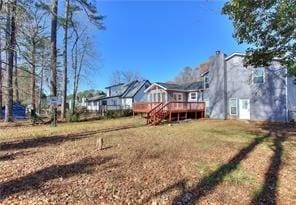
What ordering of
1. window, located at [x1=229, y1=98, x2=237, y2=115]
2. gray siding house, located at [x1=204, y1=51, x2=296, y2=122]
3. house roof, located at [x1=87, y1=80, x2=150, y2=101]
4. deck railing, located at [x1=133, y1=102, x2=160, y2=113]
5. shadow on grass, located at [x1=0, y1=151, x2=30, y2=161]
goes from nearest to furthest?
shadow on grass, located at [x1=0, y1=151, x2=30, y2=161] < gray siding house, located at [x1=204, y1=51, x2=296, y2=122] < window, located at [x1=229, y1=98, x2=237, y2=115] < deck railing, located at [x1=133, y1=102, x2=160, y2=113] < house roof, located at [x1=87, y1=80, x2=150, y2=101]

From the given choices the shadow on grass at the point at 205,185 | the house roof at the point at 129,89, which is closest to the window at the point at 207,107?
the shadow on grass at the point at 205,185

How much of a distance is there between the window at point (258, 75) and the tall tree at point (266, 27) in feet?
34.2

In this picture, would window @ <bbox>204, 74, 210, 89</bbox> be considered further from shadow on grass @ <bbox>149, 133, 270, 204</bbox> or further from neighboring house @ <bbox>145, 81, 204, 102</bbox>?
shadow on grass @ <bbox>149, 133, 270, 204</bbox>

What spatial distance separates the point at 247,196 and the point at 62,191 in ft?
12.2

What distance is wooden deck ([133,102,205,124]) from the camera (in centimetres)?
1947

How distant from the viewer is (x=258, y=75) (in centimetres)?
2180

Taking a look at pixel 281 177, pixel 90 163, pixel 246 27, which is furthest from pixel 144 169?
pixel 246 27

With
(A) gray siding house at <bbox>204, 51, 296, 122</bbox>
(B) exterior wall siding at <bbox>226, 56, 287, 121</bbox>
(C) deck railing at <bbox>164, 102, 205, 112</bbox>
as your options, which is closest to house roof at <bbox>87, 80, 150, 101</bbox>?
(A) gray siding house at <bbox>204, 51, 296, 122</bbox>

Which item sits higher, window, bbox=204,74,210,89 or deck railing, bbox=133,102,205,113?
window, bbox=204,74,210,89

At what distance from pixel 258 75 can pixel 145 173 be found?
18.2 metres

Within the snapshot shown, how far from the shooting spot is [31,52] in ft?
31.9

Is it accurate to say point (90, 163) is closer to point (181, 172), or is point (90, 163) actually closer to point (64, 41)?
point (181, 172)

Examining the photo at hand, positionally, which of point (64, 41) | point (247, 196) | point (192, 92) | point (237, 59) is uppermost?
point (64, 41)

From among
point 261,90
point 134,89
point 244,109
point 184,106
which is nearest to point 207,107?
point 184,106
